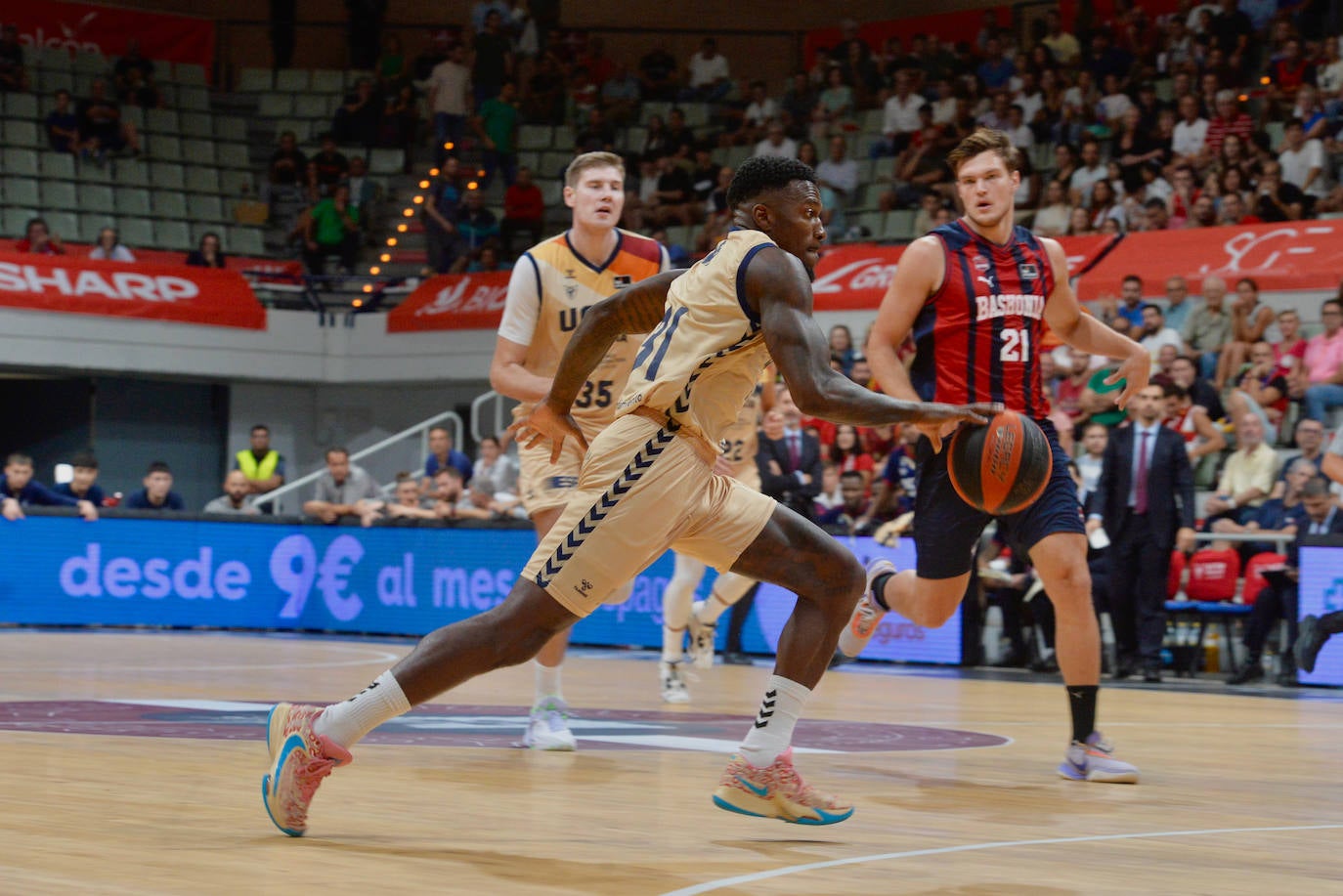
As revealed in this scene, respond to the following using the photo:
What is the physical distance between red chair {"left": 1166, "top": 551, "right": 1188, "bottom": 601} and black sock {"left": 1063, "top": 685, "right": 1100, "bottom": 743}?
6.71 meters

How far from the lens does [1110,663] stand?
12.4m

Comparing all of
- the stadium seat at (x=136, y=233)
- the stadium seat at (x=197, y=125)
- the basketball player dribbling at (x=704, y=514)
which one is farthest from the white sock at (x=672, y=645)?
the stadium seat at (x=197, y=125)

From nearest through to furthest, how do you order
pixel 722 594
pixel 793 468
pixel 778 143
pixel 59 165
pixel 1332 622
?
pixel 1332 622, pixel 722 594, pixel 793 468, pixel 778 143, pixel 59 165

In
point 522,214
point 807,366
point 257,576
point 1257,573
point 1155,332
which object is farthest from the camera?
point 522,214

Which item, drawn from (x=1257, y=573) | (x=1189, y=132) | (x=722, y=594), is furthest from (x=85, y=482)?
(x=1189, y=132)

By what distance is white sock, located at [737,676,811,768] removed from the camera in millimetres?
4539

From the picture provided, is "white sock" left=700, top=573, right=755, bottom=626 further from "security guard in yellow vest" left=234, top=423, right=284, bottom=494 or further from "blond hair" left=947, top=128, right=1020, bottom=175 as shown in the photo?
"security guard in yellow vest" left=234, top=423, right=284, bottom=494

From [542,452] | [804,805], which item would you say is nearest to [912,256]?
[542,452]

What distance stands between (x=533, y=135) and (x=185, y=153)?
15.5 ft

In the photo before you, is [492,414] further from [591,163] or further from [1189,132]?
[591,163]

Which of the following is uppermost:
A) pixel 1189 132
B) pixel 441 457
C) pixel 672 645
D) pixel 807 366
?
pixel 1189 132

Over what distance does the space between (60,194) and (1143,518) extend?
15.2 meters

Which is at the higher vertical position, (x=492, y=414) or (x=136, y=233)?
(x=136, y=233)

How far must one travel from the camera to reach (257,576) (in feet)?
53.9
